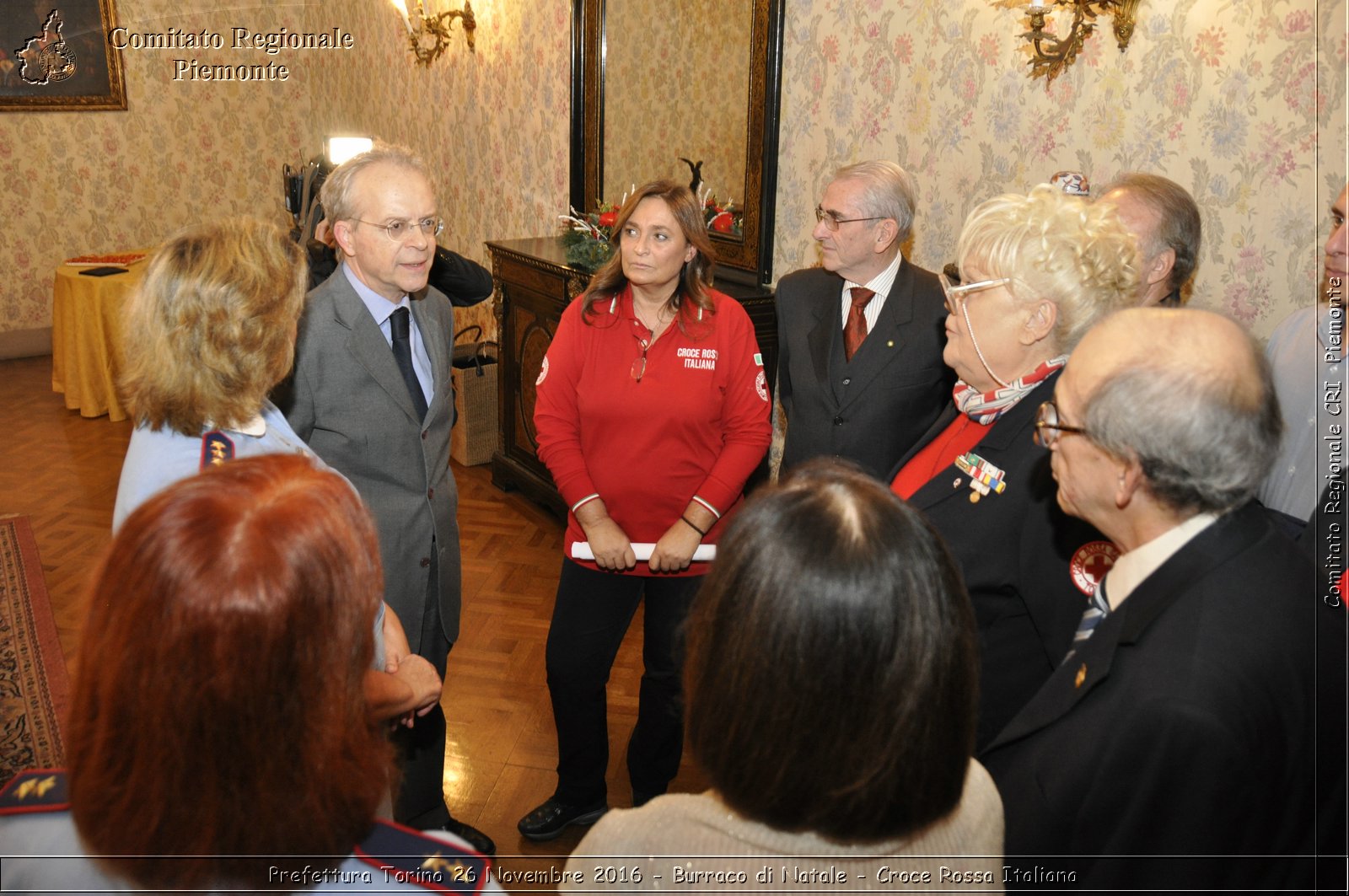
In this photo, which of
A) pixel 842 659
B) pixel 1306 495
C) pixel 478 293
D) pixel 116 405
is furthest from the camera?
pixel 116 405

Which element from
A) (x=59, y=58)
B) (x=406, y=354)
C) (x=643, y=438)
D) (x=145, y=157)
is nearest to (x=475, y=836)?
(x=643, y=438)

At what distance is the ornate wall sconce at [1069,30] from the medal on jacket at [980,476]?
1.79 m

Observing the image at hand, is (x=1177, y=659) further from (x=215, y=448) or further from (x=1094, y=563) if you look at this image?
(x=215, y=448)

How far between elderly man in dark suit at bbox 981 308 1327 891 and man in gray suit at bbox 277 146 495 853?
1.49 m

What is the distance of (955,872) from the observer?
1.07 metres

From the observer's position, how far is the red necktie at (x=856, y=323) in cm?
286

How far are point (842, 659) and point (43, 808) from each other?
0.89 meters

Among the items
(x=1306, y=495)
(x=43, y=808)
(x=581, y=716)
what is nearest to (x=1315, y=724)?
(x=1306, y=495)

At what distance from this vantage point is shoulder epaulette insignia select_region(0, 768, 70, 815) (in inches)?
42.3

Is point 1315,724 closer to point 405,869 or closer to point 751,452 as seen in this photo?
point 405,869

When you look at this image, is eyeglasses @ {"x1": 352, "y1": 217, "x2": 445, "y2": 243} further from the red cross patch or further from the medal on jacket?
the red cross patch

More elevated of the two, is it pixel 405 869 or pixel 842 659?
pixel 842 659

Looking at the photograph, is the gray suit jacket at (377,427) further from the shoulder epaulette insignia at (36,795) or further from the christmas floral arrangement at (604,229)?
the christmas floral arrangement at (604,229)

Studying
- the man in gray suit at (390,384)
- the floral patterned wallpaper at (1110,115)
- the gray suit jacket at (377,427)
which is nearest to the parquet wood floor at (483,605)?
the man in gray suit at (390,384)
